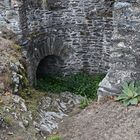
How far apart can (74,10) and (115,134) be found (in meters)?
5.59

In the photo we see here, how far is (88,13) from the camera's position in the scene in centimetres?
1145

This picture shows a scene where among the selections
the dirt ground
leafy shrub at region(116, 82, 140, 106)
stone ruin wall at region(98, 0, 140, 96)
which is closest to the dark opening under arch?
the dirt ground

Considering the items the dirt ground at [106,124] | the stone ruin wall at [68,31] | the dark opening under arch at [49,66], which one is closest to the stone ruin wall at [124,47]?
the dirt ground at [106,124]

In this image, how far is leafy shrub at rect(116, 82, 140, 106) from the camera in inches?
273

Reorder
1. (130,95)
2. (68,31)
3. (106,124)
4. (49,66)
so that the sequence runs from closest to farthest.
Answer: (106,124), (130,95), (68,31), (49,66)

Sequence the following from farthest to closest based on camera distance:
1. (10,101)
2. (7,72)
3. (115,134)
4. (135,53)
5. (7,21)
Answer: (7,21)
(7,72)
(10,101)
(135,53)
(115,134)

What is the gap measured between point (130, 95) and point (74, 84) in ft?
15.7

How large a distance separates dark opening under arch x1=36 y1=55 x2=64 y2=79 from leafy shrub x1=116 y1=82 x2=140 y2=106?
5014mm

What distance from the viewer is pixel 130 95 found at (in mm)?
6938

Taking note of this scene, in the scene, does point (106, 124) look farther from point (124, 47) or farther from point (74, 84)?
point (74, 84)

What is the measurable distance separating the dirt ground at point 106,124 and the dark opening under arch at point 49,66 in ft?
15.0

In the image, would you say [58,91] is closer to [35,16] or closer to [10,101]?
[35,16]

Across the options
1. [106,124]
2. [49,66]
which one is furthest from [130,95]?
[49,66]

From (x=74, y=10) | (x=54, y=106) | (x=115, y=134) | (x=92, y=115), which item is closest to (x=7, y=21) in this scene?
(x=74, y=10)
